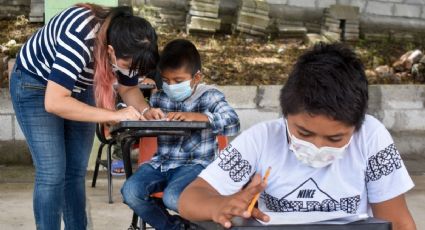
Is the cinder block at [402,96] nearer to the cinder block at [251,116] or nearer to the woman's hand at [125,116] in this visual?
the cinder block at [251,116]

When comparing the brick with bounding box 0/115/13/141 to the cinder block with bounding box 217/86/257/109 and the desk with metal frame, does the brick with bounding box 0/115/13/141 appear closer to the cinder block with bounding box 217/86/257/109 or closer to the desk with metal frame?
the cinder block with bounding box 217/86/257/109

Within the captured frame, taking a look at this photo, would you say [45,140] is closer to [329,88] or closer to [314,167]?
[314,167]

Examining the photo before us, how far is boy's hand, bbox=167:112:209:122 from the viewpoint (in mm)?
3332

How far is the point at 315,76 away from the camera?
6.42 ft

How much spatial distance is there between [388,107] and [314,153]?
4697 millimetres

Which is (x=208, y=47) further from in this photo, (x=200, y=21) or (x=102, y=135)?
(x=102, y=135)

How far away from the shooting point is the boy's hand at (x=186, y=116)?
3.33 meters

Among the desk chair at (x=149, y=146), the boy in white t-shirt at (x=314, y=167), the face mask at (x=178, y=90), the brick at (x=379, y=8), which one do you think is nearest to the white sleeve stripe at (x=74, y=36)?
the face mask at (x=178, y=90)

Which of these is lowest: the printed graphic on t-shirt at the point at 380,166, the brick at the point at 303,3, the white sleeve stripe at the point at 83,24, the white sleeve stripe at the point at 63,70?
the brick at the point at 303,3

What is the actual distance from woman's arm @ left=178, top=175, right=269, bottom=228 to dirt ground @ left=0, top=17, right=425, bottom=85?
4.44 meters

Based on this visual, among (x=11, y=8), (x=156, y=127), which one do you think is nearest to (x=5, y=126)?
(x=11, y=8)

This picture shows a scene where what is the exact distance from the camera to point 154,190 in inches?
135

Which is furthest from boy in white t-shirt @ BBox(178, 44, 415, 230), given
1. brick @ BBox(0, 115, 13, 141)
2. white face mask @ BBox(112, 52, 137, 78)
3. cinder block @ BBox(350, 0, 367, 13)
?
cinder block @ BBox(350, 0, 367, 13)

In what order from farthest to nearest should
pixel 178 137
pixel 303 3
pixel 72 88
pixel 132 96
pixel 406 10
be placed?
pixel 406 10, pixel 303 3, pixel 132 96, pixel 178 137, pixel 72 88
